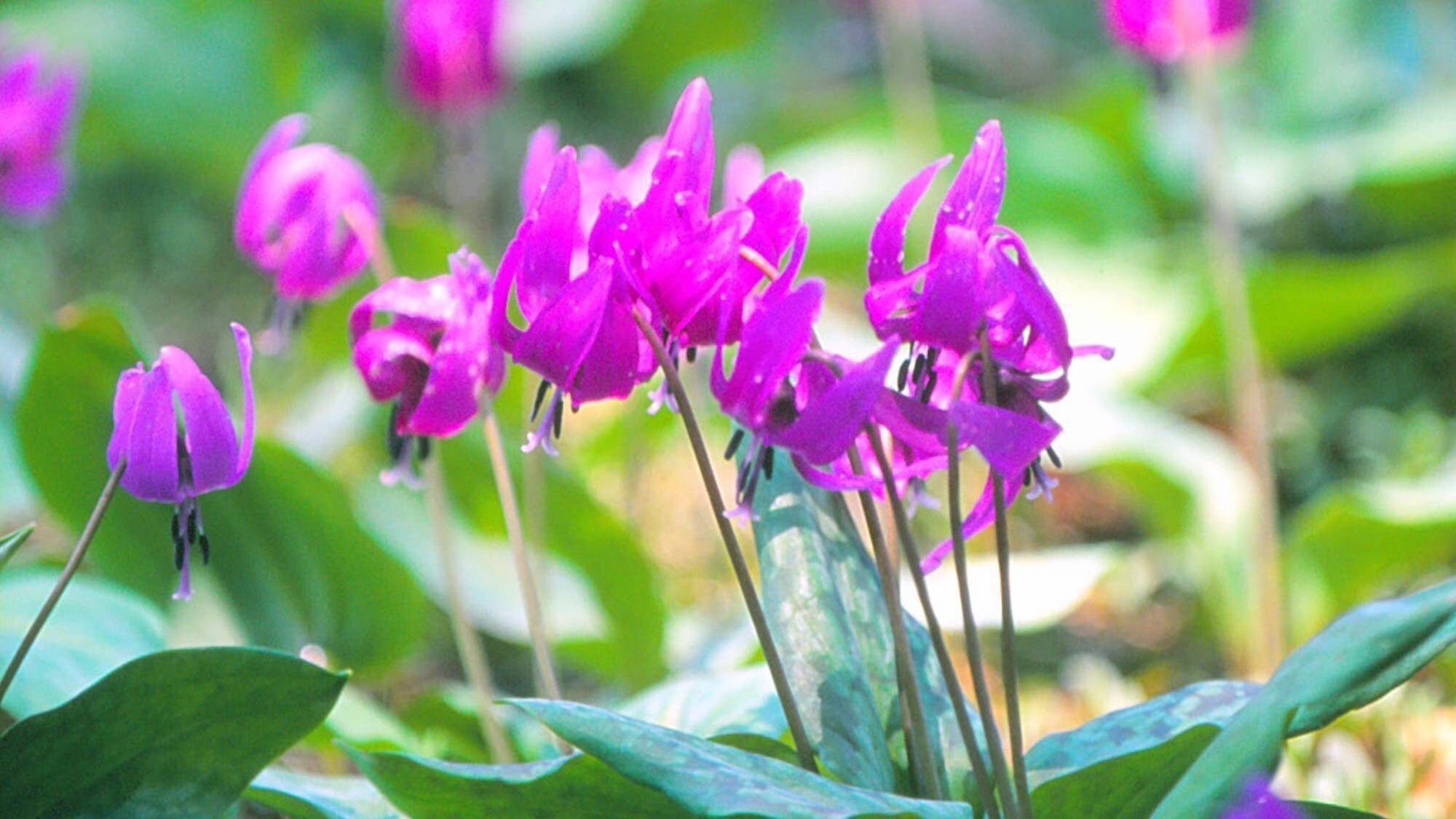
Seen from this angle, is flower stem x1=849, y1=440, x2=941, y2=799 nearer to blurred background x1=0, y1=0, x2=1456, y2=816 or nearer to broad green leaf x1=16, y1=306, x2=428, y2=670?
blurred background x1=0, y1=0, x2=1456, y2=816

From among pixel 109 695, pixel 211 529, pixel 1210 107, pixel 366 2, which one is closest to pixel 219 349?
pixel 366 2

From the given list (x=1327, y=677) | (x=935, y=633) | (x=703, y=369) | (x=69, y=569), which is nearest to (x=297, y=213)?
(x=69, y=569)

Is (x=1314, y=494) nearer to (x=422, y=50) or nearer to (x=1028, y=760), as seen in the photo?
(x=422, y=50)

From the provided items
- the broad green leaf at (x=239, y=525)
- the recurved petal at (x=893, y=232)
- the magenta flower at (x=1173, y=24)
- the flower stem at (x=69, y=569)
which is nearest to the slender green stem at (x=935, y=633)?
the recurved petal at (x=893, y=232)

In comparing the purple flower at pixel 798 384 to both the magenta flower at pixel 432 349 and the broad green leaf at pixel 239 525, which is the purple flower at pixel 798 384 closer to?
the magenta flower at pixel 432 349

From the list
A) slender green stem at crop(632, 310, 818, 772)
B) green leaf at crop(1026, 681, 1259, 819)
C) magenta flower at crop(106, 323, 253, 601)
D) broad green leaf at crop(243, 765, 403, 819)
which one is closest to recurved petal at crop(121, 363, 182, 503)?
magenta flower at crop(106, 323, 253, 601)
